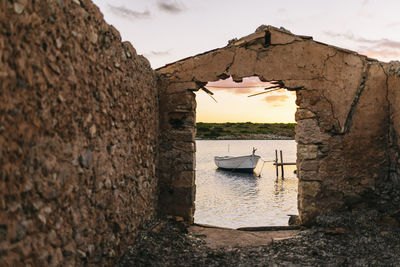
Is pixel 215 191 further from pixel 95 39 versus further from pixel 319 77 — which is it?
pixel 95 39

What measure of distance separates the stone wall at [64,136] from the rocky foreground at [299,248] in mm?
459

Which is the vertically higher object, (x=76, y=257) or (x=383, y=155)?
(x=383, y=155)

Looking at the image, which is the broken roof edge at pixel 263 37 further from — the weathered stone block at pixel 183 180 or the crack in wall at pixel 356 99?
the weathered stone block at pixel 183 180

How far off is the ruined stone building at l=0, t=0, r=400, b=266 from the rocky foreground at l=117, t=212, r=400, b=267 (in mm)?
222

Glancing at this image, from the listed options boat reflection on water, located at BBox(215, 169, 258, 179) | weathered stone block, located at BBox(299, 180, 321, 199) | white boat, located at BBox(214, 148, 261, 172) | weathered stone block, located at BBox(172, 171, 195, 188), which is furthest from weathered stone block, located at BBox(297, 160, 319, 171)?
boat reflection on water, located at BBox(215, 169, 258, 179)

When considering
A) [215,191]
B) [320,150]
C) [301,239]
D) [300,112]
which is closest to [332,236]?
[301,239]

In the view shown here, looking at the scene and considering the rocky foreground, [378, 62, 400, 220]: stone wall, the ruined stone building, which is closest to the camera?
the ruined stone building

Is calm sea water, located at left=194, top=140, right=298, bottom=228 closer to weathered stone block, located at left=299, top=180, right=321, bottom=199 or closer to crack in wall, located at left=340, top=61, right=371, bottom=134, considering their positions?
weathered stone block, located at left=299, top=180, right=321, bottom=199

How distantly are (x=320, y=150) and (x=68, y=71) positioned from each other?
4.17 metres

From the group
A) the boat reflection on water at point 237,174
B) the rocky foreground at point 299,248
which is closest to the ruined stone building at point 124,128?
the rocky foreground at point 299,248

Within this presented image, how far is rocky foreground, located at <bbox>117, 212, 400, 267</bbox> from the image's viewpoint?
3.93 metres

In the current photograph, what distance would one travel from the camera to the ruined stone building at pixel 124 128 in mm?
2068

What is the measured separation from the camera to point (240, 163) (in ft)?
81.7

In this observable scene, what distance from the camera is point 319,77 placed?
5.34 m
